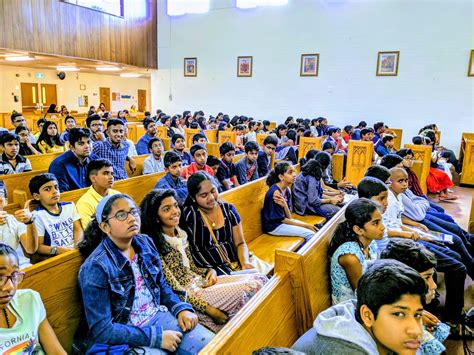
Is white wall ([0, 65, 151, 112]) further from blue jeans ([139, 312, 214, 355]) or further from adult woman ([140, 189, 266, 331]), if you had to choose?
blue jeans ([139, 312, 214, 355])

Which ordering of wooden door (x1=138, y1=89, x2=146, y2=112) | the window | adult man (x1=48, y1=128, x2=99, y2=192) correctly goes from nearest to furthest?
1. adult man (x1=48, y1=128, x2=99, y2=192)
2. the window
3. wooden door (x1=138, y1=89, x2=146, y2=112)

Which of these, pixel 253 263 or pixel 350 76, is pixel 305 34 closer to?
pixel 350 76

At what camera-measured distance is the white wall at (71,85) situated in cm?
1292

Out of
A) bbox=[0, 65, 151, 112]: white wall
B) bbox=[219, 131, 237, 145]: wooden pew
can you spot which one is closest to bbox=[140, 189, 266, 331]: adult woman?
bbox=[219, 131, 237, 145]: wooden pew

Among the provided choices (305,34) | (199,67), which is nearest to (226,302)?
(305,34)

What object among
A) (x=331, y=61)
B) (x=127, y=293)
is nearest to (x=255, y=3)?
(x=331, y=61)

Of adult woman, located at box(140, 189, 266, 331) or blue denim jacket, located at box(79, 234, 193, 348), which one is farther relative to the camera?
adult woman, located at box(140, 189, 266, 331)

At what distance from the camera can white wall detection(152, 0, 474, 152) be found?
8.95 m

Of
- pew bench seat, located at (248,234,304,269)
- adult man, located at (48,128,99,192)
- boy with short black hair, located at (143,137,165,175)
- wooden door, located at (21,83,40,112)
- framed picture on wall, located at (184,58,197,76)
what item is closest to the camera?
pew bench seat, located at (248,234,304,269)

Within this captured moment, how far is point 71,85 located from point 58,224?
48.1 ft

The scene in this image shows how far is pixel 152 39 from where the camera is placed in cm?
1233

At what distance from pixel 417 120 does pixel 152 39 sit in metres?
8.67

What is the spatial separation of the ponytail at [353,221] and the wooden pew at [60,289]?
1.38 meters

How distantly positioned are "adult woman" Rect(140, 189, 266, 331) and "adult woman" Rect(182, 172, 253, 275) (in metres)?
0.11
